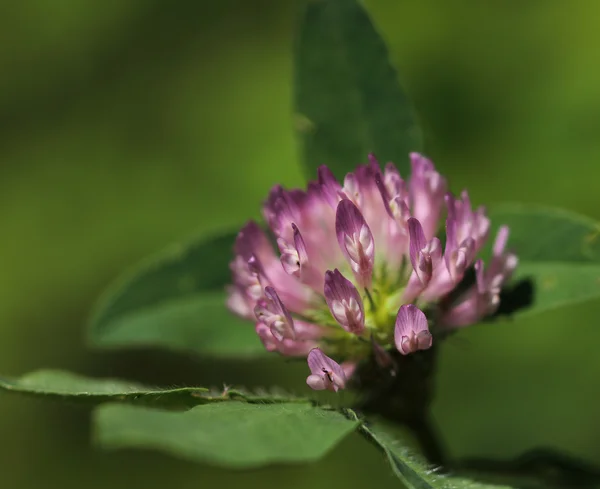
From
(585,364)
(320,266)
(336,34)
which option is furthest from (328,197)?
(585,364)

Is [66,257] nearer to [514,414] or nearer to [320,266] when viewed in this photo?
[514,414]

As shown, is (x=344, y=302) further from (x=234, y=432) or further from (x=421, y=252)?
(x=234, y=432)

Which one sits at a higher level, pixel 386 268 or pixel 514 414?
pixel 386 268

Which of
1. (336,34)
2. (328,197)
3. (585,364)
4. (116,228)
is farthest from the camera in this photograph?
(116,228)

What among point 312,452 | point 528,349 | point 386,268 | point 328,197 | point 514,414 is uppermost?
point 328,197

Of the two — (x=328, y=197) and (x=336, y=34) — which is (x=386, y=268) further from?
(x=336, y=34)

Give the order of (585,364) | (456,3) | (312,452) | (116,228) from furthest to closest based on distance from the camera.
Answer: (116,228) → (456,3) → (585,364) → (312,452)

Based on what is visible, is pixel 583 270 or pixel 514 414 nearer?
pixel 583 270
